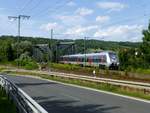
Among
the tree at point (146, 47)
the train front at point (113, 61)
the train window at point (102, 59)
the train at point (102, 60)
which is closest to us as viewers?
the train front at point (113, 61)

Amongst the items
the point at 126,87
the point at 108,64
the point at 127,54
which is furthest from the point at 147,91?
the point at 127,54

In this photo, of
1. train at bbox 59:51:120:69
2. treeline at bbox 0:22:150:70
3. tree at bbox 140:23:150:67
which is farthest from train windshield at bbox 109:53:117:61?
tree at bbox 140:23:150:67

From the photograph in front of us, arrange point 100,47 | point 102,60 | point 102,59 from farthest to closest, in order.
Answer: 1. point 100,47
2. point 102,60
3. point 102,59

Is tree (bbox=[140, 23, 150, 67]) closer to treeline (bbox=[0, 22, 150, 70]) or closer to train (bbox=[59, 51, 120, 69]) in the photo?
treeline (bbox=[0, 22, 150, 70])

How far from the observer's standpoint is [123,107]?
19.1 meters

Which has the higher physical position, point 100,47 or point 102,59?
point 100,47

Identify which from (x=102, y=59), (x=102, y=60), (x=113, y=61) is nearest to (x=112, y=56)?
(x=113, y=61)

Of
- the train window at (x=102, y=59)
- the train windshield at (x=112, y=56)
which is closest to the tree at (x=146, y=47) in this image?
the train windshield at (x=112, y=56)

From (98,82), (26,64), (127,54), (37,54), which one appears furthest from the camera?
(37,54)

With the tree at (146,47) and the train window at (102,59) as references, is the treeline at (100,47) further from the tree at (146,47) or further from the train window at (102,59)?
the train window at (102,59)

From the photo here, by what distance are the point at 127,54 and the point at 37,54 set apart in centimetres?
6977

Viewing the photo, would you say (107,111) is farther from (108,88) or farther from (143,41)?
(143,41)

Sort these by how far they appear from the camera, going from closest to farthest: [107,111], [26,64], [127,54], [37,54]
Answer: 1. [107,111]
2. [127,54]
3. [26,64]
4. [37,54]

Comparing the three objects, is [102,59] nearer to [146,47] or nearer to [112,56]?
[112,56]
